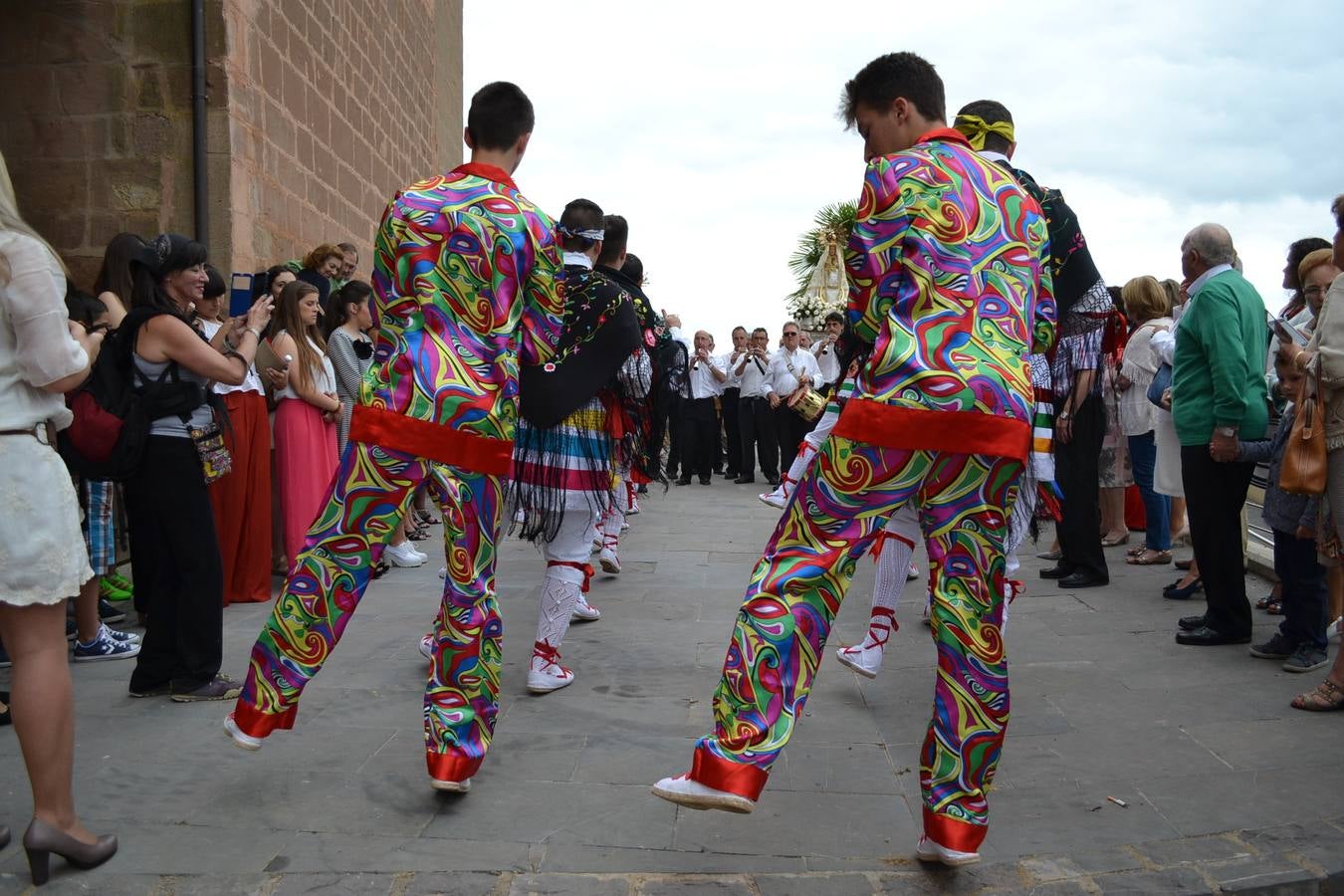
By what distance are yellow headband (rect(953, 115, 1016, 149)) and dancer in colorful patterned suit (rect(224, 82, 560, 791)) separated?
1.65m

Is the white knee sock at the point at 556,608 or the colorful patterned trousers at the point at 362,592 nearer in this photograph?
the colorful patterned trousers at the point at 362,592

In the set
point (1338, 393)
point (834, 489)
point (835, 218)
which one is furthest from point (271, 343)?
point (835, 218)

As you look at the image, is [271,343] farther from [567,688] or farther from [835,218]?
[835,218]

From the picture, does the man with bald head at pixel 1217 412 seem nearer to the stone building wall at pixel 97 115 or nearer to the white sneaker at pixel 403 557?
the white sneaker at pixel 403 557

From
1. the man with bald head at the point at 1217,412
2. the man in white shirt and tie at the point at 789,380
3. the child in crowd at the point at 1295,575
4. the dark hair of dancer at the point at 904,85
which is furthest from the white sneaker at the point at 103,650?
the man in white shirt and tie at the point at 789,380

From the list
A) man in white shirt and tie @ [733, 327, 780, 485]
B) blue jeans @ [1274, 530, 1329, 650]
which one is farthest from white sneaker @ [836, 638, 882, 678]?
man in white shirt and tie @ [733, 327, 780, 485]

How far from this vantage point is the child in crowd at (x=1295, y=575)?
473 centimetres

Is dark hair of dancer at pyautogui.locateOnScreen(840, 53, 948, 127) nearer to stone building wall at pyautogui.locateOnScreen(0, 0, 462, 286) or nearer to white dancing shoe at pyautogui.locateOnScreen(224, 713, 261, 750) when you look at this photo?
white dancing shoe at pyautogui.locateOnScreen(224, 713, 261, 750)

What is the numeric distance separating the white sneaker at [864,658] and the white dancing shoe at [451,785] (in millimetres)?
1684

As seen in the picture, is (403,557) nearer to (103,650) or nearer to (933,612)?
(103,650)

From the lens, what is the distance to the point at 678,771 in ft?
12.0

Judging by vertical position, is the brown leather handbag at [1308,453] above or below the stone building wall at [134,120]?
below

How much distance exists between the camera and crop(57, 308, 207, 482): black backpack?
14.0 feet

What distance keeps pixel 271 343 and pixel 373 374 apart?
379cm
